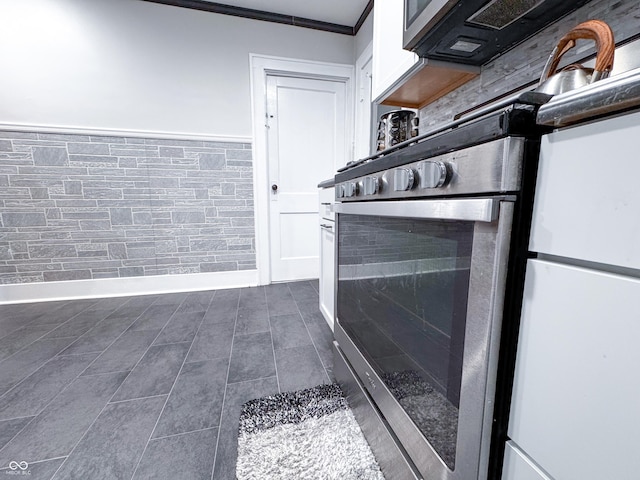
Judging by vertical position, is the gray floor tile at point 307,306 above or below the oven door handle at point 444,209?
below

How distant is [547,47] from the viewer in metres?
0.75

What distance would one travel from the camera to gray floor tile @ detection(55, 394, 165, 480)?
0.79 m

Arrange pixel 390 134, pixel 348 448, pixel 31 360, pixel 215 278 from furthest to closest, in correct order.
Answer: pixel 215 278
pixel 31 360
pixel 390 134
pixel 348 448

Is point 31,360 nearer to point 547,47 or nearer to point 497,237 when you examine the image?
point 497,237

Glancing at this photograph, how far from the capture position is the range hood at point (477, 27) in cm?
72

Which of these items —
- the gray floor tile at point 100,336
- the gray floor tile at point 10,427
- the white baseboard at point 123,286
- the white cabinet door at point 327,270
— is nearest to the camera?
the gray floor tile at point 10,427

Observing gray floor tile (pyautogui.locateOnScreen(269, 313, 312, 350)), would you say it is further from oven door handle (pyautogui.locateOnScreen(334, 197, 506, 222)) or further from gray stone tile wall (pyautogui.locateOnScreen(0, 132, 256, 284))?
oven door handle (pyautogui.locateOnScreen(334, 197, 506, 222))

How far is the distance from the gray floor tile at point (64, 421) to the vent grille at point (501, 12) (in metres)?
1.91

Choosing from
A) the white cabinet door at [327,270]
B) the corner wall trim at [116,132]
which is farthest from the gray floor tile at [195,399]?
the corner wall trim at [116,132]

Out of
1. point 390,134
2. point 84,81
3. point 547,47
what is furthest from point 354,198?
point 84,81

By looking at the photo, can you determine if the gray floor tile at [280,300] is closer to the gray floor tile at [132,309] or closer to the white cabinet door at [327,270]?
the white cabinet door at [327,270]

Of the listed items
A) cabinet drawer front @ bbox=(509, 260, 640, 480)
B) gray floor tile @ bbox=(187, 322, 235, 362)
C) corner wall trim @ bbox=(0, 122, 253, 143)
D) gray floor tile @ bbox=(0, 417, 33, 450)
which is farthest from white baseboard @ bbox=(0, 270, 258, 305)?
cabinet drawer front @ bbox=(509, 260, 640, 480)

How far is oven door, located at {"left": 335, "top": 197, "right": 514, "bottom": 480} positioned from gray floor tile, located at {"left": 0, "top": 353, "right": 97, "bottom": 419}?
1.35m

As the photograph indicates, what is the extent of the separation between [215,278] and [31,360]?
1293mm
